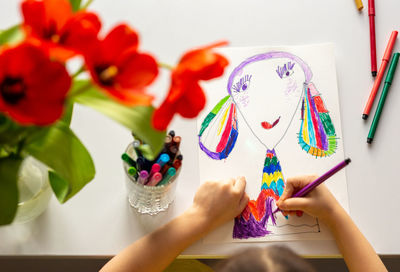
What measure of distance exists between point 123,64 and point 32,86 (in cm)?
9

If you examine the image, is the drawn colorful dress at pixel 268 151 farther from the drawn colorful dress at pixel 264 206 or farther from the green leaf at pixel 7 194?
the green leaf at pixel 7 194

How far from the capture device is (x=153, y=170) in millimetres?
618

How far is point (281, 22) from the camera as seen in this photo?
825 mm

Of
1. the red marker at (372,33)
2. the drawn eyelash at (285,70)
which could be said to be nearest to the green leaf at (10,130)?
the drawn eyelash at (285,70)

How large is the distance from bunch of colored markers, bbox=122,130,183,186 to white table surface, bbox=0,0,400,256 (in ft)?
0.36

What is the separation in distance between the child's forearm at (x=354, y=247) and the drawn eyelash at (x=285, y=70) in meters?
0.27

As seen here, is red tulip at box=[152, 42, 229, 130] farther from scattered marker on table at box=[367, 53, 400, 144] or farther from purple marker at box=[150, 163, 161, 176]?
scattered marker on table at box=[367, 53, 400, 144]

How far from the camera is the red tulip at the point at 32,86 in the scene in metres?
0.34

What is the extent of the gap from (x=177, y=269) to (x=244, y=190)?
0.25m

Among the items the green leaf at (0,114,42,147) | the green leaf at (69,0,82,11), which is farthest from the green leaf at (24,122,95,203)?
the green leaf at (69,0,82,11)

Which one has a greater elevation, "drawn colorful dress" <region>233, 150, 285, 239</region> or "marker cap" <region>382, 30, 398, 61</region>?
"marker cap" <region>382, 30, 398, 61</region>

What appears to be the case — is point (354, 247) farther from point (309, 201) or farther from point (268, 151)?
point (268, 151)

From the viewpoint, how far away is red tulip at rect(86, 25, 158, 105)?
38 cm

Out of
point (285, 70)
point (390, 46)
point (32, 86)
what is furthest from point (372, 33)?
point (32, 86)
